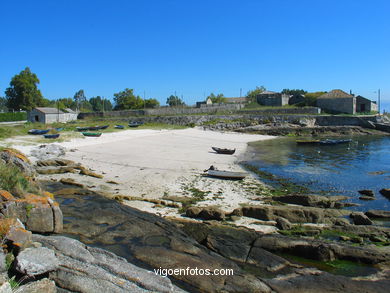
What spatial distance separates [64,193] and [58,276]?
324 inches

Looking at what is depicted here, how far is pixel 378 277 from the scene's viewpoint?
753cm

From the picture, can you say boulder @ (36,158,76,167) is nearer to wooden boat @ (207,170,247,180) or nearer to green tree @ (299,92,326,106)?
wooden boat @ (207,170,247,180)

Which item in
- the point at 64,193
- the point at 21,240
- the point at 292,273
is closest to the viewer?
the point at 21,240

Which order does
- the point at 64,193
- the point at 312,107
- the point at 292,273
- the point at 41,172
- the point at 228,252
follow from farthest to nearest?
the point at 312,107
the point at 41,172
the point at 64,193
the point at 228,252
the point at 292,273

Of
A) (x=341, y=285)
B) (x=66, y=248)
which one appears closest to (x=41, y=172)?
(x=66, y=248)

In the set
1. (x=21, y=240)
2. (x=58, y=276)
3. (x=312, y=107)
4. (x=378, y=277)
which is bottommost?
Answer: (x=378, y=277)

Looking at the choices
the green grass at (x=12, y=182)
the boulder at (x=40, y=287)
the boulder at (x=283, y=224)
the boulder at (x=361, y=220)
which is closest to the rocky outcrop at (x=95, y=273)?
the boulder at (x=40, y=287)

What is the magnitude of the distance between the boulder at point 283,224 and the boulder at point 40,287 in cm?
736

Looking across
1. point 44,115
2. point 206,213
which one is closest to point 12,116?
point 44,115

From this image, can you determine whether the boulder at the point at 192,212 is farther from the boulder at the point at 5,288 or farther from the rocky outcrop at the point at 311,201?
the boulder at the point at 5,288

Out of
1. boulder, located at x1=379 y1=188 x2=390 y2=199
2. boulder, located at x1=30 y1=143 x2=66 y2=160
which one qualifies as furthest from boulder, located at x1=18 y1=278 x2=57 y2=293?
boulder, located at x1=30 y1=143 x2=66 y2=160

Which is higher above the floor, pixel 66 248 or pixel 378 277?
pixel 66 248

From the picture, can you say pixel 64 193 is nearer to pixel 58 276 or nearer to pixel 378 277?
pixel 58 276

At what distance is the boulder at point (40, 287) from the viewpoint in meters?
4.91
